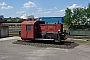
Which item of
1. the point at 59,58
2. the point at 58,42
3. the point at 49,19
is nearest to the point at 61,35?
the point at 58,42

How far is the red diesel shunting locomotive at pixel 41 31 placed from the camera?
22.2m

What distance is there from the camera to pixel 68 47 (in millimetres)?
19625

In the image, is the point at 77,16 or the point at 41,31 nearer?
the point at 41,31

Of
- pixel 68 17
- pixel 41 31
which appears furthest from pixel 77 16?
pixel 41 31

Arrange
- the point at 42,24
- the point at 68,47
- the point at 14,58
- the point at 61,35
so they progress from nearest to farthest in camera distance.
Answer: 1. the point at 14,58
2. the point at 68,47
3. the point at 61,35
4. the point at 42,24

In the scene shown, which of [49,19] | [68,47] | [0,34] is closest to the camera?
[68,47]

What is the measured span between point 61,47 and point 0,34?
1644cm

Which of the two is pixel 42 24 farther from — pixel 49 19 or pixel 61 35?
pixel 49 19

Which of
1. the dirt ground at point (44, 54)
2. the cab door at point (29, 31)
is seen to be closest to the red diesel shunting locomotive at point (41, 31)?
the cab door at point (29, 31)

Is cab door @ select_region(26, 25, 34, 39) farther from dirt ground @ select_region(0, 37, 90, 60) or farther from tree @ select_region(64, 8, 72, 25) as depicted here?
tree @ select_region(64, 8, 72, 25)

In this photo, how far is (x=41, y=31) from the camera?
76.9 ft

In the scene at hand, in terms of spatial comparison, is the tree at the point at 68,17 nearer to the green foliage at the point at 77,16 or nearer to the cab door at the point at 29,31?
the green foliage at the point at 77,16

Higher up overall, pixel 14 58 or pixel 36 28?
pixel 36 28

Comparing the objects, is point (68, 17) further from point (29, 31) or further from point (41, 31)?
point (29, 31)
